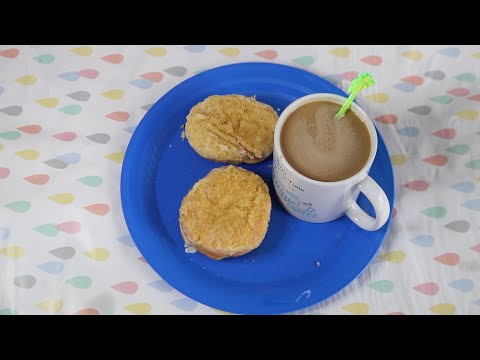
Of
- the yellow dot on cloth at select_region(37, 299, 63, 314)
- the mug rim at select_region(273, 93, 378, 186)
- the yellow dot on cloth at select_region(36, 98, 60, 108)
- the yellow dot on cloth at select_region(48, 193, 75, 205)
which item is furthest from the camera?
the yellow dot on cloth at select_region(36, 98, 60, 108)

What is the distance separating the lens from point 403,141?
54.2 inches

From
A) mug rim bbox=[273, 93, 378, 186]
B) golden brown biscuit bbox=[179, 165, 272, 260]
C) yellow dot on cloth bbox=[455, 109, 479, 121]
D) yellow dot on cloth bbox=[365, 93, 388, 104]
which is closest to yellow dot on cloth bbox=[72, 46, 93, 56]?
golden brown biscuit bbox=[179, 165, 272, 260]

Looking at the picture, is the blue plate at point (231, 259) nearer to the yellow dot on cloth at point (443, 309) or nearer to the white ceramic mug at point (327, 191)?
the white ceramic mug at point (327, 191)

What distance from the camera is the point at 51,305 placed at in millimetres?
1181

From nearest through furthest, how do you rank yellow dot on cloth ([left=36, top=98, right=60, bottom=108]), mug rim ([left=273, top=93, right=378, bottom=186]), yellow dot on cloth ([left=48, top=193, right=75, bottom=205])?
mug rim ([left=273, top=93, right=378, bottom=186])
yellow dot on cloth ([left=48, top=193, right=75, bottom=205])
yellow dot on cloth ([left=36, top=98, right=60, bottom=108])

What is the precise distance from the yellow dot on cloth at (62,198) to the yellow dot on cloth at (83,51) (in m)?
0.44

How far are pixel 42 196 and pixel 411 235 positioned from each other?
0.93 metres

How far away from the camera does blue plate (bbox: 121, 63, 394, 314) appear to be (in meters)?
1.13

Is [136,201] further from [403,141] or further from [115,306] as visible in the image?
[403,141]

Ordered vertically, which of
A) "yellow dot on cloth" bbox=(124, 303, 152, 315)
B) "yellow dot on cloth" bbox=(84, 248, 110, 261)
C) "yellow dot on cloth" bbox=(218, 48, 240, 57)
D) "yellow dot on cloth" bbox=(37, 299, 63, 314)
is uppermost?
"yellow dot on cloth" bbox=(218, 48, 240, 57)

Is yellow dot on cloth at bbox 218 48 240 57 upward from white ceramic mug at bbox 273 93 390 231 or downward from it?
upward

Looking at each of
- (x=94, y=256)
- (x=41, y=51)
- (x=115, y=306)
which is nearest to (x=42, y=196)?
(x=94, y=256)

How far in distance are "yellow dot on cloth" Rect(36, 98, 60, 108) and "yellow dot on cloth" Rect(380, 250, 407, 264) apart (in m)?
0.96

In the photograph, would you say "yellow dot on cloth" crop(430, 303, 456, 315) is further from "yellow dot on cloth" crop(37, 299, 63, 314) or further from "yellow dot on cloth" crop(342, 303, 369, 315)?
"yellow dot on cloth" crop(37, 299, 63, 314)
